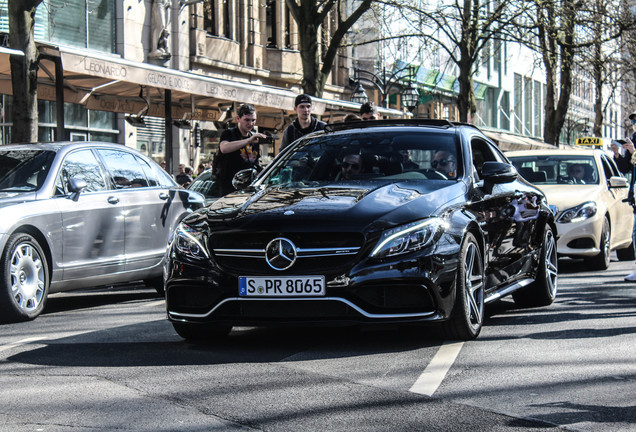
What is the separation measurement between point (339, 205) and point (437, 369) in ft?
4.17

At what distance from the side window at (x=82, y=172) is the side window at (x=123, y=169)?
0.18 m

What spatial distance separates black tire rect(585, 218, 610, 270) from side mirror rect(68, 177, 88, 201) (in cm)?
661

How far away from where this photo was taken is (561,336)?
735 centimetres

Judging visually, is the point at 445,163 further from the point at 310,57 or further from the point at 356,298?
the point at 310,57

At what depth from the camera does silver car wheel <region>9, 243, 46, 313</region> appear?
8.77m

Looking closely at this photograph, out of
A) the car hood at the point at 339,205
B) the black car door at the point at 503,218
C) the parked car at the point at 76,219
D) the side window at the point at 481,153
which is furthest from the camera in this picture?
the parked car at the point at 76,219

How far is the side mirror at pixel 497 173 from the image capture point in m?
7.77

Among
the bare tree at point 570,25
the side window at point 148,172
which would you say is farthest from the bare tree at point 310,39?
the side window at point 148,172

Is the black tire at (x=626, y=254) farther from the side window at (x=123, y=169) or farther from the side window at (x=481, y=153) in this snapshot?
the side window at (x=123, y=169)

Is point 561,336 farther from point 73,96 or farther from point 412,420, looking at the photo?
point 73,96

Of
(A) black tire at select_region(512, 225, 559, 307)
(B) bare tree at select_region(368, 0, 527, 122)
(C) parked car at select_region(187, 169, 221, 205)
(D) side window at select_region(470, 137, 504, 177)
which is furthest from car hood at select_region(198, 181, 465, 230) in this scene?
(B) bare tree at select_region(368, 0, 527, 122)

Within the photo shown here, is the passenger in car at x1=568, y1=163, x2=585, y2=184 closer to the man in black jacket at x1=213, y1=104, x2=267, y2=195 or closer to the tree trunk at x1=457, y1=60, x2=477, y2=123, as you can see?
the man in black jacket at x1=213, y1=104, x2=267, y2=195

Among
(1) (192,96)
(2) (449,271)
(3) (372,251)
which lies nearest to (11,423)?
(3) (372,251)

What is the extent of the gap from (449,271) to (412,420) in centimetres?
201
